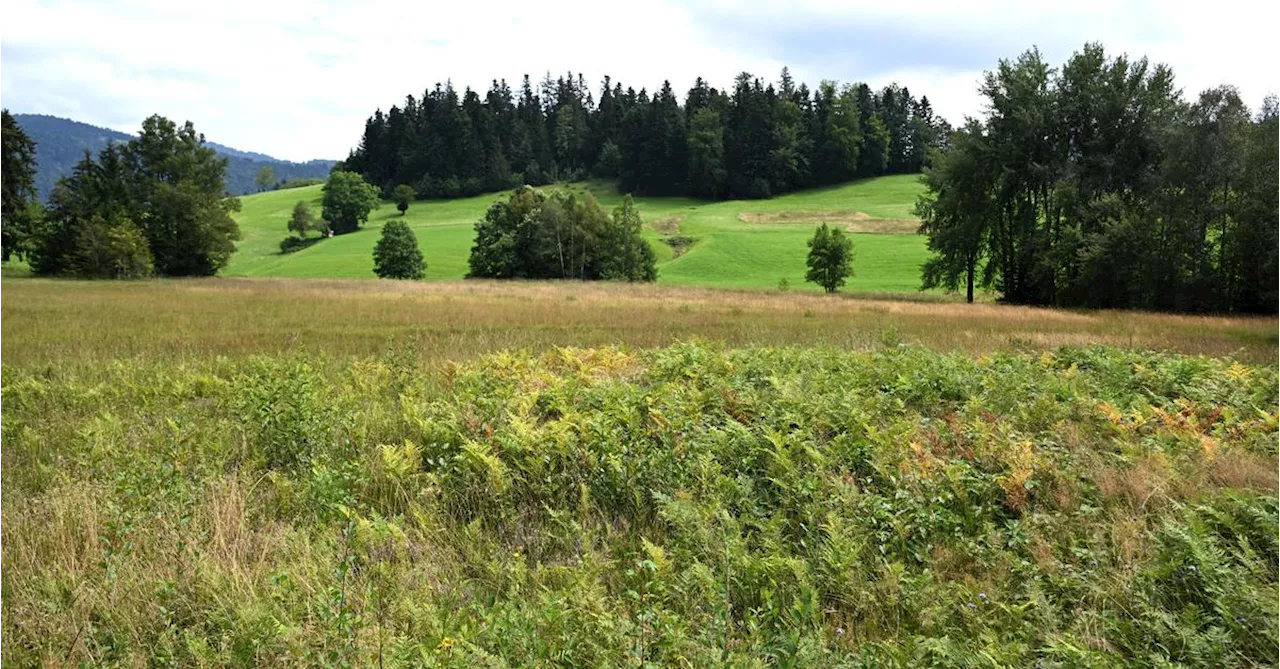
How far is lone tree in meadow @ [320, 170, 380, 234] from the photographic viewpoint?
103 meters

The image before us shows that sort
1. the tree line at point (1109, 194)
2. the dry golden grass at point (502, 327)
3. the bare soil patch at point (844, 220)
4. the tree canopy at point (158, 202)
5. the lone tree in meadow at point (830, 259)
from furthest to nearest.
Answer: the bare soil patch at point (844, 220) → the tree canopy at point (158, 202) → the lone tree in meadow at point (830, 259) → the tree line at point (1109, 194) → the dry golden grass at point (502, 327)

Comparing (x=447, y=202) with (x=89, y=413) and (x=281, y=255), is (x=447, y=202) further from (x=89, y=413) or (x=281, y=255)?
(x=89, y=413)

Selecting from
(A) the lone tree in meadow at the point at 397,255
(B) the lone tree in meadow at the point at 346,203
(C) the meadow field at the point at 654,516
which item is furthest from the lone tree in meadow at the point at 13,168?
(C) the meadow field at the point at 654,516

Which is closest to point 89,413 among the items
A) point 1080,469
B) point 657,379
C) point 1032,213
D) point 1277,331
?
point 657,379

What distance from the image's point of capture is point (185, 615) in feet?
14.3

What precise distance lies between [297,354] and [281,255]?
3411 inches

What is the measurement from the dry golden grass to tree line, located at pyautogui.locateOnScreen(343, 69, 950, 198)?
85253 mm

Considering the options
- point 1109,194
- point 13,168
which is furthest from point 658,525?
point 13,168

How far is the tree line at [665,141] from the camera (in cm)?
11069

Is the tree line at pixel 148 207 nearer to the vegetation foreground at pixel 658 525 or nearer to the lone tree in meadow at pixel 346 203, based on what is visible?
the lone tree in meadow at pixel 346 203

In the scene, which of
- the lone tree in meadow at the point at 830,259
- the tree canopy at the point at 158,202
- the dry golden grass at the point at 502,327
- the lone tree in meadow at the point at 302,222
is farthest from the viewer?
the lone tree in meadow at the point at 302,222

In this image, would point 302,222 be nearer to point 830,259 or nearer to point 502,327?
point 830,259

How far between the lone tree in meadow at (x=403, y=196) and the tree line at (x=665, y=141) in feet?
18.7

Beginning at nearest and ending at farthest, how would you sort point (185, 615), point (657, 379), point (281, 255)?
point (185, 615)
point (657, 379)
point (281, 255)
